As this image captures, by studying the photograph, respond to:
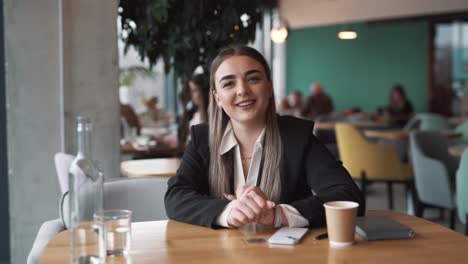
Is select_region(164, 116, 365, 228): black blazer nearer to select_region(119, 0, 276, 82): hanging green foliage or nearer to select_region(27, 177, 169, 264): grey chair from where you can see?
select_region(27, 177, 169, 264): grey chair

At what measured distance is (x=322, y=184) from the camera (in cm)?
216

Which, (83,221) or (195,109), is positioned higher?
(195,109)

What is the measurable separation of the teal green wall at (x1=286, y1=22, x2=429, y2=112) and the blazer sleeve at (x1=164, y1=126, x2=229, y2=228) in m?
11.9

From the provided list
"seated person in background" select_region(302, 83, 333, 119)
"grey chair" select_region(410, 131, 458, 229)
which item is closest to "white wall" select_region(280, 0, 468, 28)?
"seated person in background" select_region(302, 83, 333, 119)

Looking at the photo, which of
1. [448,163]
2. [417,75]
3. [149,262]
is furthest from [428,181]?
[417,75]

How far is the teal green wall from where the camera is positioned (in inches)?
533

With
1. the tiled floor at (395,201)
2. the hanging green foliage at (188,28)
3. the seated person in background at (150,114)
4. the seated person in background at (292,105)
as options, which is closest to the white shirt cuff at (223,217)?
the hanging green foliage at (188,28)

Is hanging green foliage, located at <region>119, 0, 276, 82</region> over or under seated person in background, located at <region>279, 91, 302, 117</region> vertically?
over

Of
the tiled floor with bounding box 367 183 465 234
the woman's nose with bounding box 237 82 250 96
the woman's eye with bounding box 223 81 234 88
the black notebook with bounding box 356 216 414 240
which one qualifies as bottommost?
the tiled floor with bounding box 367 183 465 234

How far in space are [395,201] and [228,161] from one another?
18.4 ft

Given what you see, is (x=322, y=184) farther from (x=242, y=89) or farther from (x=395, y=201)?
(x=395, y=201)

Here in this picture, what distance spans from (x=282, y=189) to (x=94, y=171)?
88 cm

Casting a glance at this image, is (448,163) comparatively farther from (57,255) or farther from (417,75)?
(417,75)

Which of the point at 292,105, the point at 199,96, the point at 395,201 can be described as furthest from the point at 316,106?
the point at 199,96
